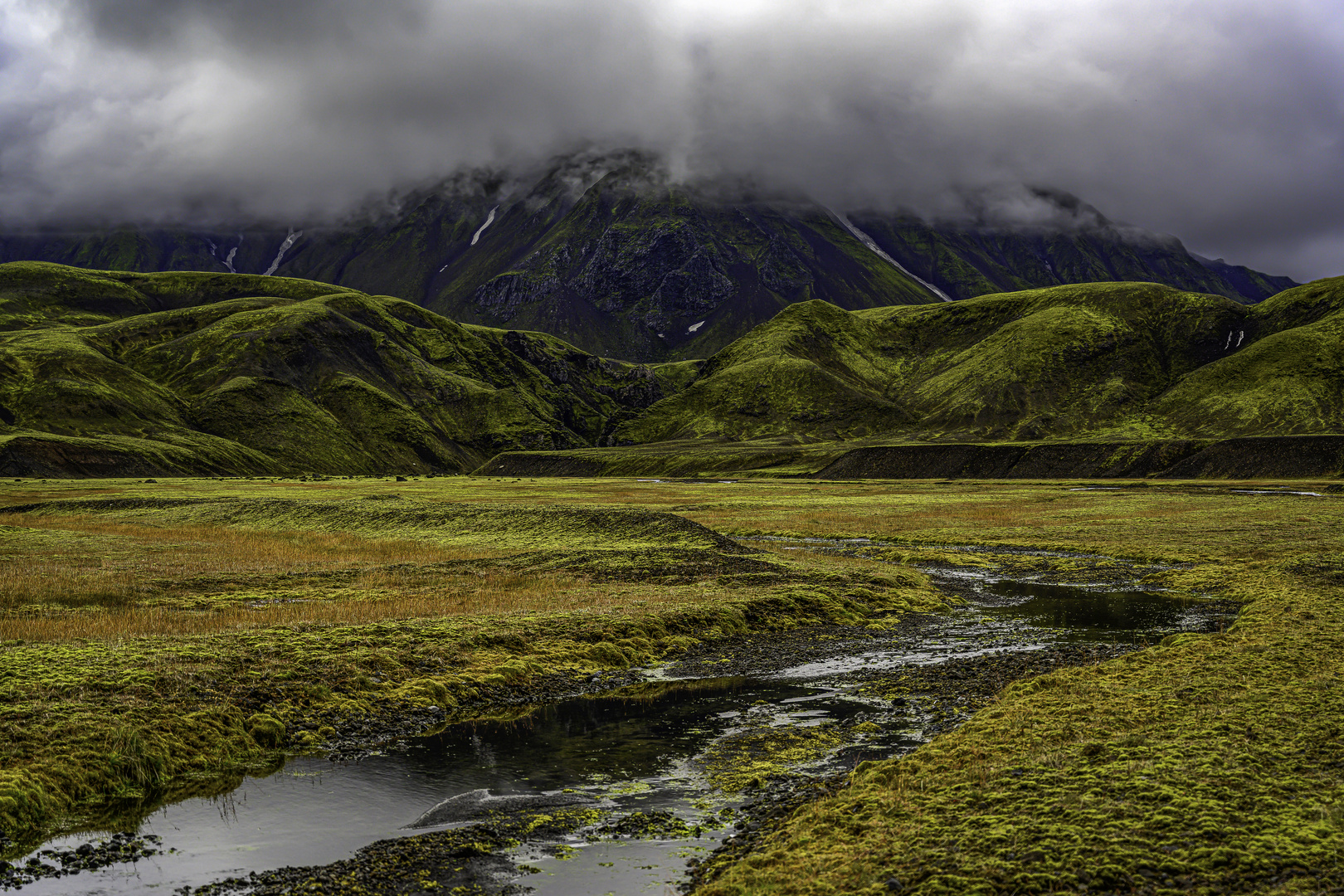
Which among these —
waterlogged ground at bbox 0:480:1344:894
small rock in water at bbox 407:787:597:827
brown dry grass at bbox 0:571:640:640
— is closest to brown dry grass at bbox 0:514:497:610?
waterlogged ground at bbox 0:480:1344:894

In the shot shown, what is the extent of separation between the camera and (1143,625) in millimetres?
32781

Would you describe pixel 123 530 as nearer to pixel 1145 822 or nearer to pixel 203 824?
pixel 203 824

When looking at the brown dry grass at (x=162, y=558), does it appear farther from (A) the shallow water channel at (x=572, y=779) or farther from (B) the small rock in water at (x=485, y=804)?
(B) the small rock in water at (x=485, y=804)

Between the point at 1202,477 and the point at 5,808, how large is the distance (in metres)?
168

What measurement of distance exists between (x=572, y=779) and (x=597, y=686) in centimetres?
811

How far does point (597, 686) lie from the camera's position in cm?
2530

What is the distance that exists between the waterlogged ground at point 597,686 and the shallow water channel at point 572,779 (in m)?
0.08

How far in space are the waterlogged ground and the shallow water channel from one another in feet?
0.27

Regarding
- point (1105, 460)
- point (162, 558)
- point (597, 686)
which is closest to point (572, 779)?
point (597, 686)

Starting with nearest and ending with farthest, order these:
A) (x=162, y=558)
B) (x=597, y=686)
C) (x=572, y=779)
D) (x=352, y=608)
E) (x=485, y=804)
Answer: (x=485, y=804) → (x=572, y=779) → (x=597, y=686) → (x=352, y=608) → (x=162, y=558)

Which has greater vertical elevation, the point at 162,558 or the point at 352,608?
the point at 162,558

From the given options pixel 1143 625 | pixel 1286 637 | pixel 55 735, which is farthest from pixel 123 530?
pixel 1286 637

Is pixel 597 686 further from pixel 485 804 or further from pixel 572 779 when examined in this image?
pixel 485 804

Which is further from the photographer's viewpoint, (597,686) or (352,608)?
(352,608)
